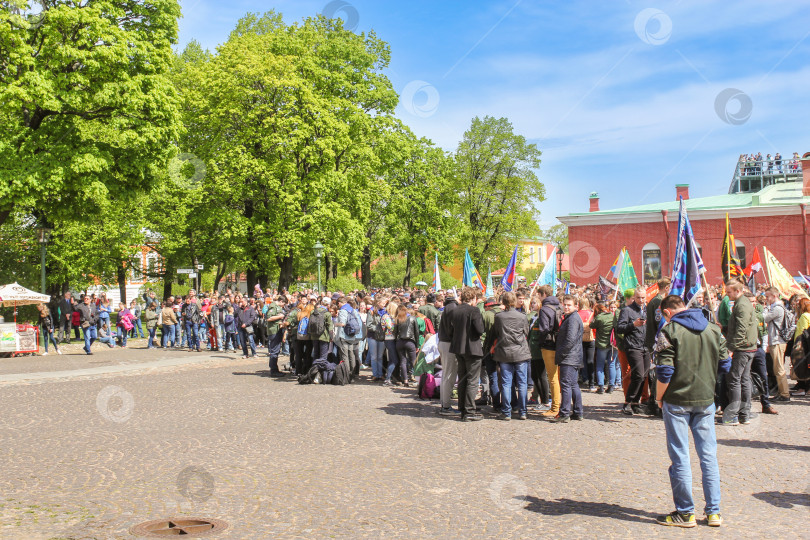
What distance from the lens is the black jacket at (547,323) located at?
1112 centimetres

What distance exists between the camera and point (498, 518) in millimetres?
5980

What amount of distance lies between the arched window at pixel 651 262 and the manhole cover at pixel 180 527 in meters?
51.1

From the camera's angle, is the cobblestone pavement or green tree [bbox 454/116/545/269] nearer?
the cobblestone pavement

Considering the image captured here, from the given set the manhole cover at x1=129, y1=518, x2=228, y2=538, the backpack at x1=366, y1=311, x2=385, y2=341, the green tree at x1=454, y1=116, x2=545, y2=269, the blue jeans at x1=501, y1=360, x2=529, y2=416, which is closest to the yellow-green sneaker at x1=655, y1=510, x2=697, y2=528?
the manhole cover at x1=129, y1=518, x2=228, y2=538

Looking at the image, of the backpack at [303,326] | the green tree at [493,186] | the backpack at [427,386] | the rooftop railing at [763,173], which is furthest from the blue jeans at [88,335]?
the rooftop railing at [763,173]

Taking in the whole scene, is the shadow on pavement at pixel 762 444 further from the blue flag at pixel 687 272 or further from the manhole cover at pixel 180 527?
the manhole cover at pixel 180 527

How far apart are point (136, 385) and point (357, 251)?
23504mm

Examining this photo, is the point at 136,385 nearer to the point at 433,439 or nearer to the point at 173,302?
the point at 433,439

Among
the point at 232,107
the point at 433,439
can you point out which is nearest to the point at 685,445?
the point at 433,439

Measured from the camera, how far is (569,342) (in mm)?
10500

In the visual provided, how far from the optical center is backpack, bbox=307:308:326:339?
1512 cm

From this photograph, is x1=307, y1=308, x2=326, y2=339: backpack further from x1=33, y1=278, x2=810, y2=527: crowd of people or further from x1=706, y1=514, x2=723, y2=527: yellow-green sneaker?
x1=706, y1=514, x2=723, y2=527: yellow-green sneaker

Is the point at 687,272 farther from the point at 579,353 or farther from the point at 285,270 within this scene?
the point at 285,270

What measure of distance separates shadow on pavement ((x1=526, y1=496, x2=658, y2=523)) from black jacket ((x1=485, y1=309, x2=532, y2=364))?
4.33 meters
